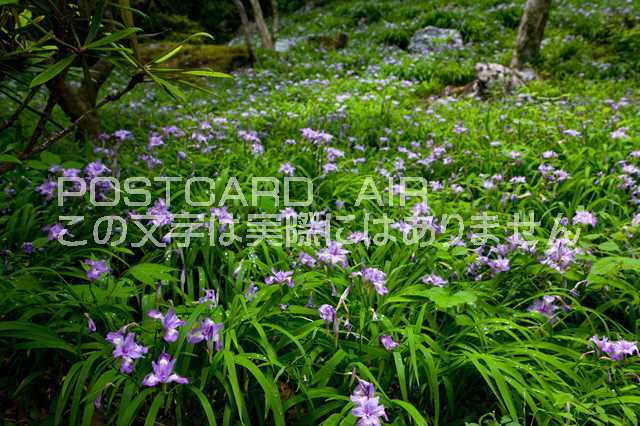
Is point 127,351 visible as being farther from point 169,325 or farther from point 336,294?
point 336,294

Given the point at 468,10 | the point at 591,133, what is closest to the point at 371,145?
the point at 591,133

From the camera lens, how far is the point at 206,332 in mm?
1331

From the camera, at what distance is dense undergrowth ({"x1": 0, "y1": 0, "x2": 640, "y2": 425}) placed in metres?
1.38

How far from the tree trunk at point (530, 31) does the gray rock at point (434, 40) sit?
1968 millimetres

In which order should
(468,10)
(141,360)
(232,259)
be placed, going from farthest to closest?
(468,10) < (232,259) < (141,360)

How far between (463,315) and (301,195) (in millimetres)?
1522

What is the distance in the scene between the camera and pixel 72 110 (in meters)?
3.04

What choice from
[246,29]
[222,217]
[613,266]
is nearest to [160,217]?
[222,217]

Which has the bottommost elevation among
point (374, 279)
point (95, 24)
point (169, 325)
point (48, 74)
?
point (374, 279)

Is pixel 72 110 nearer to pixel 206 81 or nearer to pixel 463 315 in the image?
pixel 463 315

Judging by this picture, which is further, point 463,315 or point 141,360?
point 463,315

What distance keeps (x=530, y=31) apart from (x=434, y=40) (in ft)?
9.21

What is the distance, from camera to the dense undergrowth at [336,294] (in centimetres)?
138

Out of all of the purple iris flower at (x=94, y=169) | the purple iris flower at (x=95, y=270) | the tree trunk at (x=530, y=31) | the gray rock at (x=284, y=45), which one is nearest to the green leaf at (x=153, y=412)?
the purple iris flower at (x=95, y=270)
